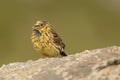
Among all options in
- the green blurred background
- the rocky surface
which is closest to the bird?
the rocky surface

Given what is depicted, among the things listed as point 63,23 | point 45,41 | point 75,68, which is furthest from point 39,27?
point 63,23

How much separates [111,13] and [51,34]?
37.4 feet

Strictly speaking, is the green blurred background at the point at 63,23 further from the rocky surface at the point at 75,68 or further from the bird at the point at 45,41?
the rocky surface at the point at 75,68

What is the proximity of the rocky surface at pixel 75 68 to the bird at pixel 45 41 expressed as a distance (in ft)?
4.84

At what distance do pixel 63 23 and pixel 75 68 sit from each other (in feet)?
41.6

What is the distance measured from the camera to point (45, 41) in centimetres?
1091

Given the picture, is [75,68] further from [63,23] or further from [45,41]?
[63,23]

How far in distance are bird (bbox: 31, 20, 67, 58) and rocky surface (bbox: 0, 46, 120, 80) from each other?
58.1 inches

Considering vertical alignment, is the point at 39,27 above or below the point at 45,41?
above

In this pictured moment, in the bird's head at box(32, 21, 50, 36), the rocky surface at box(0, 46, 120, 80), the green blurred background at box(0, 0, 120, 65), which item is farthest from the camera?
the green blurred background at box(0, 0, 120, 65)

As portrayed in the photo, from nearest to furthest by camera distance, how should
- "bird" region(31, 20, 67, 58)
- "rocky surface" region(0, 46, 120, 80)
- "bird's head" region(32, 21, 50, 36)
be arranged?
"rocky surface" region(0, 46, 120, 80)
"bird" region(31, 20, 67, 58)
"bird's head" region(32, 21, 50, 36)

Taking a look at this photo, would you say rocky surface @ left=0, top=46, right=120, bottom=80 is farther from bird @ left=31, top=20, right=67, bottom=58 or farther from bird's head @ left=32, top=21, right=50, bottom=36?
bird's head @ left=32, top=21, right=50, bottom=36

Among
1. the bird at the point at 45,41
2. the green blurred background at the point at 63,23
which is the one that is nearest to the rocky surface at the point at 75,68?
the bird at the point at 45,41

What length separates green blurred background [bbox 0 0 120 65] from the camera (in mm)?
18672
